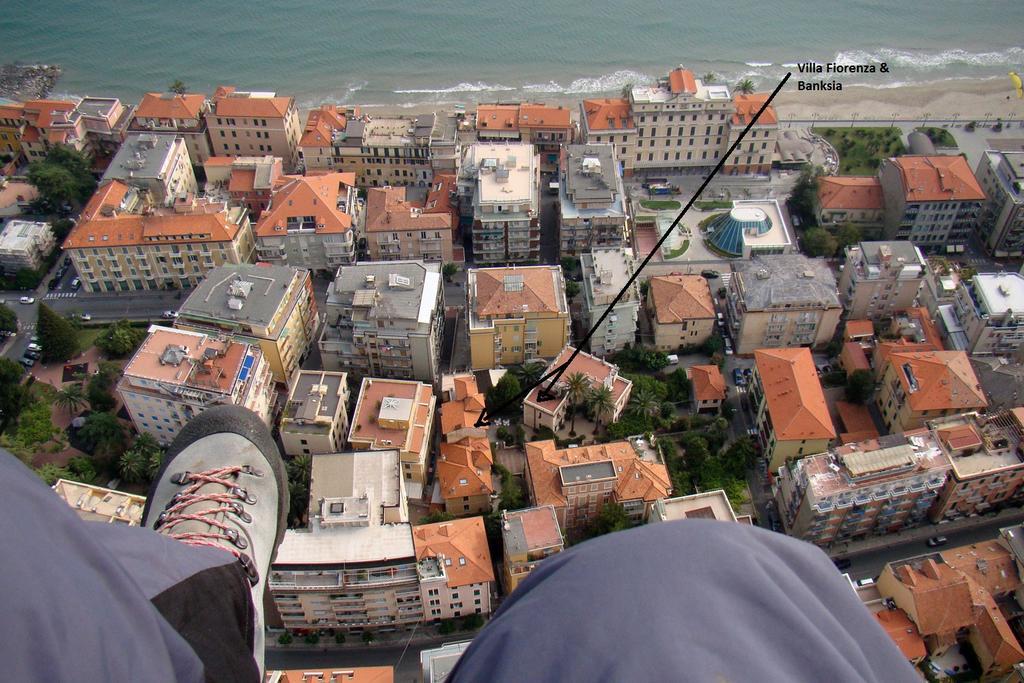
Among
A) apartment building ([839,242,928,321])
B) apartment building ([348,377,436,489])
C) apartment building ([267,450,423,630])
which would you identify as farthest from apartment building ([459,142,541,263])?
apartment building ([267,450,423,630])

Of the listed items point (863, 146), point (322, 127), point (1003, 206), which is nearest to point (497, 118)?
point (322, 127)

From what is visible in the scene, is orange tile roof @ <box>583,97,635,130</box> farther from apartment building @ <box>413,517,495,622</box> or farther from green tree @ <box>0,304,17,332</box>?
green tree @ <box>0,304,17,332</box>

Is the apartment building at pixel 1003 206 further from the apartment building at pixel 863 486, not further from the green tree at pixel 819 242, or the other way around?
the apartment building at pixel 863 486

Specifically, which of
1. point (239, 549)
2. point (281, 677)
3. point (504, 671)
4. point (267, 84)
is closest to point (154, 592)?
point (504, 671)

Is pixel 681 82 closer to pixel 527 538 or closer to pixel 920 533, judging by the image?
pixel 920 533

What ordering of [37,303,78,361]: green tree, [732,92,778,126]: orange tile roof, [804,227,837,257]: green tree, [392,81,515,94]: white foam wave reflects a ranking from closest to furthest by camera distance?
[37,303,78,361]: green tree, [804,227,837,257]: green tree, [732,92,778,126]: orange tile roof, [392,81,515,94]: white foam wave

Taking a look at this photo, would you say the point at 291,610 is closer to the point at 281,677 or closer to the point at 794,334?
the point at 281,677
